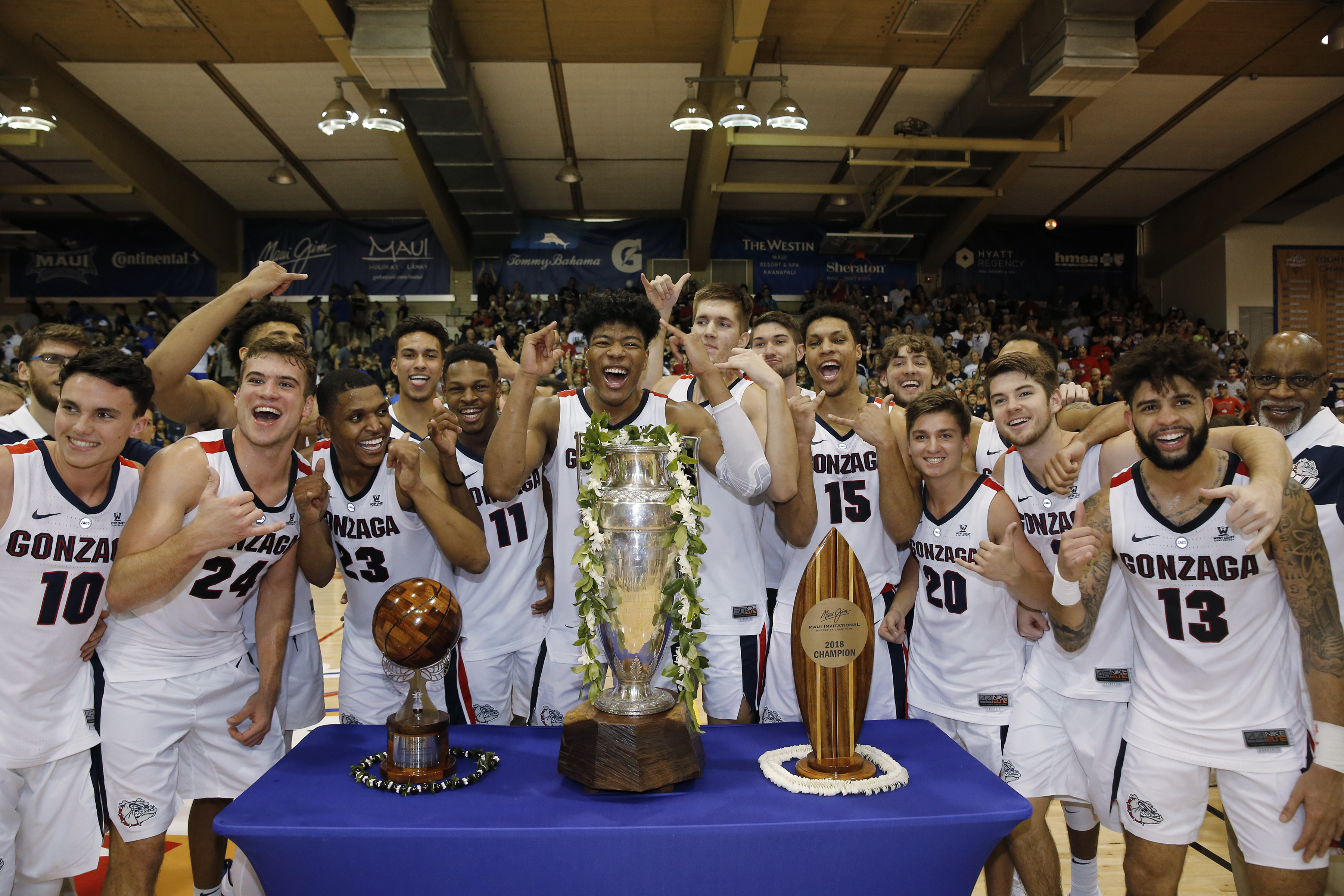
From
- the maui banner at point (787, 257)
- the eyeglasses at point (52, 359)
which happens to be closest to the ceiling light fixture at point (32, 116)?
the eyeglasses at point (52, 359)

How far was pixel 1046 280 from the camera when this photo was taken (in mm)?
20141

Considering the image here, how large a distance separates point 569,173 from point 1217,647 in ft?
48.8

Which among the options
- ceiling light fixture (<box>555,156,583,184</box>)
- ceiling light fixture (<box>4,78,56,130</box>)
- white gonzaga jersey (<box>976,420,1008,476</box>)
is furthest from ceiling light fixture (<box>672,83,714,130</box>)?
ceiling light fixture (<box>4,78,56,130</box>)

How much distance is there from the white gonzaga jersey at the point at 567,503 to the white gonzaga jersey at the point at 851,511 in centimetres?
77

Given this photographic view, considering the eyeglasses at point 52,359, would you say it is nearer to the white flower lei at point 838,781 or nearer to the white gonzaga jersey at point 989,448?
the white flower lei at point 838,781

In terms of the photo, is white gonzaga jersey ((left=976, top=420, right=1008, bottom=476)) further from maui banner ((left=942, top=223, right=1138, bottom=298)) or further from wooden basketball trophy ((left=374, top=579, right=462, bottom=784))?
maui banner ((left=942, top=223, right=1138, bottom=298))

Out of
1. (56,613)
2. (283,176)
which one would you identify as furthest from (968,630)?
(283,176)

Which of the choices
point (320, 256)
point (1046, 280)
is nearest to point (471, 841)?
point (320, 256)

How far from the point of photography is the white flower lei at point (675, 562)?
91.4 inches

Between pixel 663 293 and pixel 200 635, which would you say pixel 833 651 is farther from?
pixel 200 635

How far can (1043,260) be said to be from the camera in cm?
2009

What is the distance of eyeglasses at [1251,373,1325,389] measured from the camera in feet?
10.7

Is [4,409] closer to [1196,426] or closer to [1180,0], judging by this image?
[1196,426]

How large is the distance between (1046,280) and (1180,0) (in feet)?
35.0
